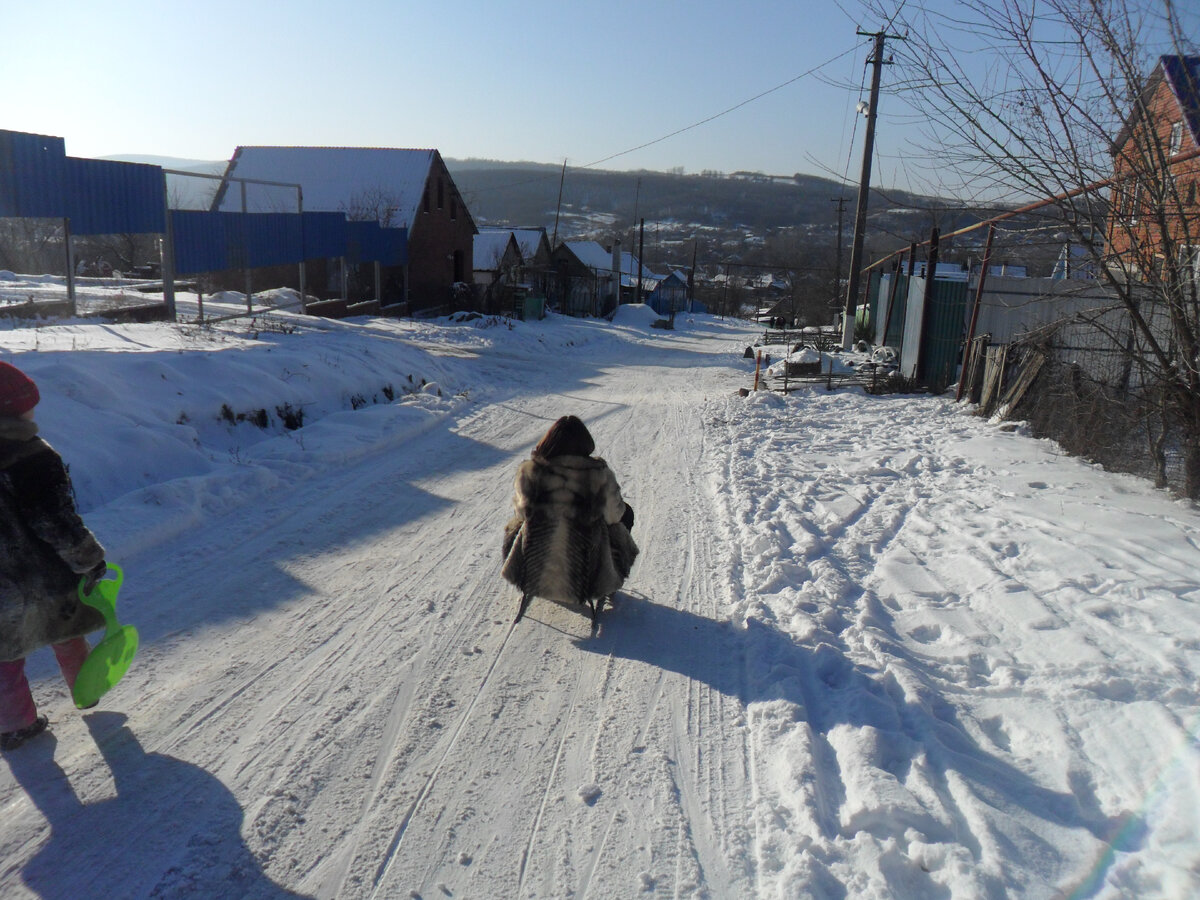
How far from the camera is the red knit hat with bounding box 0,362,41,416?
11.2 ft

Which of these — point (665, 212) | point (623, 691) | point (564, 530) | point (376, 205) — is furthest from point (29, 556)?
point (665, 212)

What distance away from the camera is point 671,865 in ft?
9.89

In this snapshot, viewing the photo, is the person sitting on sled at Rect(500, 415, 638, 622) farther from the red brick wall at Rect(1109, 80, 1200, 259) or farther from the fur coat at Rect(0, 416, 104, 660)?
the red brick wall at Rect(1109, 80, 1200, 259)

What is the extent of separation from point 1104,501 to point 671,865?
537cm

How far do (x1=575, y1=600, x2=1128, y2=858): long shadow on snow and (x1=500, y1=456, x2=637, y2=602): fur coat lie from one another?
37 centimetres

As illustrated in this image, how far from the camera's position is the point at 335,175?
110 feet

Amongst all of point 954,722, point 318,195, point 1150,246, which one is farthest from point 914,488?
point 318,195

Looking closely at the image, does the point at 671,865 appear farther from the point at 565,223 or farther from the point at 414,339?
the point at 565,223

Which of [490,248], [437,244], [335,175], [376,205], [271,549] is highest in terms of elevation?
[335,175]

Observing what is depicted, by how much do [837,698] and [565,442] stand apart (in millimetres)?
2057

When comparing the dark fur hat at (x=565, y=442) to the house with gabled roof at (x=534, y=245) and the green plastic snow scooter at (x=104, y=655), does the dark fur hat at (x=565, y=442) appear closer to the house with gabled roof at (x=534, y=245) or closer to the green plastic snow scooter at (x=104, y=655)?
the green plastic snow scooter at (x=104, y=655)

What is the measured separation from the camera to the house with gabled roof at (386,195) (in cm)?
3130

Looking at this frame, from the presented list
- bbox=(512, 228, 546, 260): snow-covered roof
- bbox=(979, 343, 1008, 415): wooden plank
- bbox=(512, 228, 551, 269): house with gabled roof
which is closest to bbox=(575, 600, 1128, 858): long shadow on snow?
bbox=(979, 343, 1008, 415): wooden plank

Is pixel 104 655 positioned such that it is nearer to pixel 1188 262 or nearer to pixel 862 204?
pixel 1188 262
